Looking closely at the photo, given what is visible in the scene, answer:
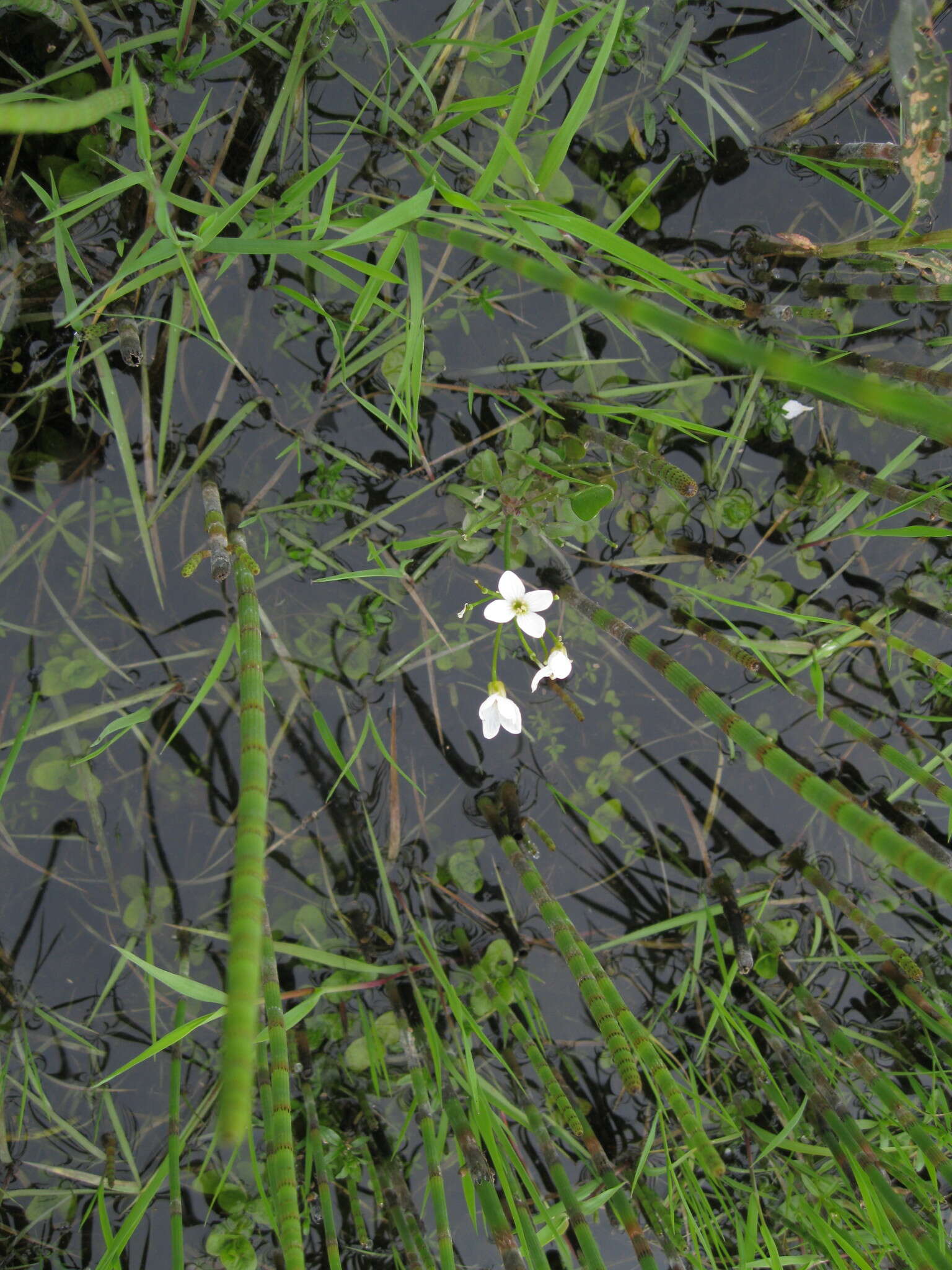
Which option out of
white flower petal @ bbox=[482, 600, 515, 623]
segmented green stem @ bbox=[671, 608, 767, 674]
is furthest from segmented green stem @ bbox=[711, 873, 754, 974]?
white flower petal @ bbox=[482, 600, 515, 623]

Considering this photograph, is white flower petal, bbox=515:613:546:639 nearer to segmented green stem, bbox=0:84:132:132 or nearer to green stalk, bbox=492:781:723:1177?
green stalk, bbox=492:781:723:1177

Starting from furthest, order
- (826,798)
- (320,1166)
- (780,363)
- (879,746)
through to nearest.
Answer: (879,746)
(320,1166)
(826,798)
(780,363)

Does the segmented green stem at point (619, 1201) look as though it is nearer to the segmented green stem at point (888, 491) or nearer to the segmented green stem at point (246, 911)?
the segmented green stem at point (246, 911)

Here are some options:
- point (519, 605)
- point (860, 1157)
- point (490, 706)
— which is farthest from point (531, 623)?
point (860, 1157)

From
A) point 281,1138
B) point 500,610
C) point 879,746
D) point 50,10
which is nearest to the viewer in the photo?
point 281,1138

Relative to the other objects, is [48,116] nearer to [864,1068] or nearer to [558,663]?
[558,663]

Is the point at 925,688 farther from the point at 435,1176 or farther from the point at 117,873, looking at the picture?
the point at 117,873

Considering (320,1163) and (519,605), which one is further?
(320,1163)
